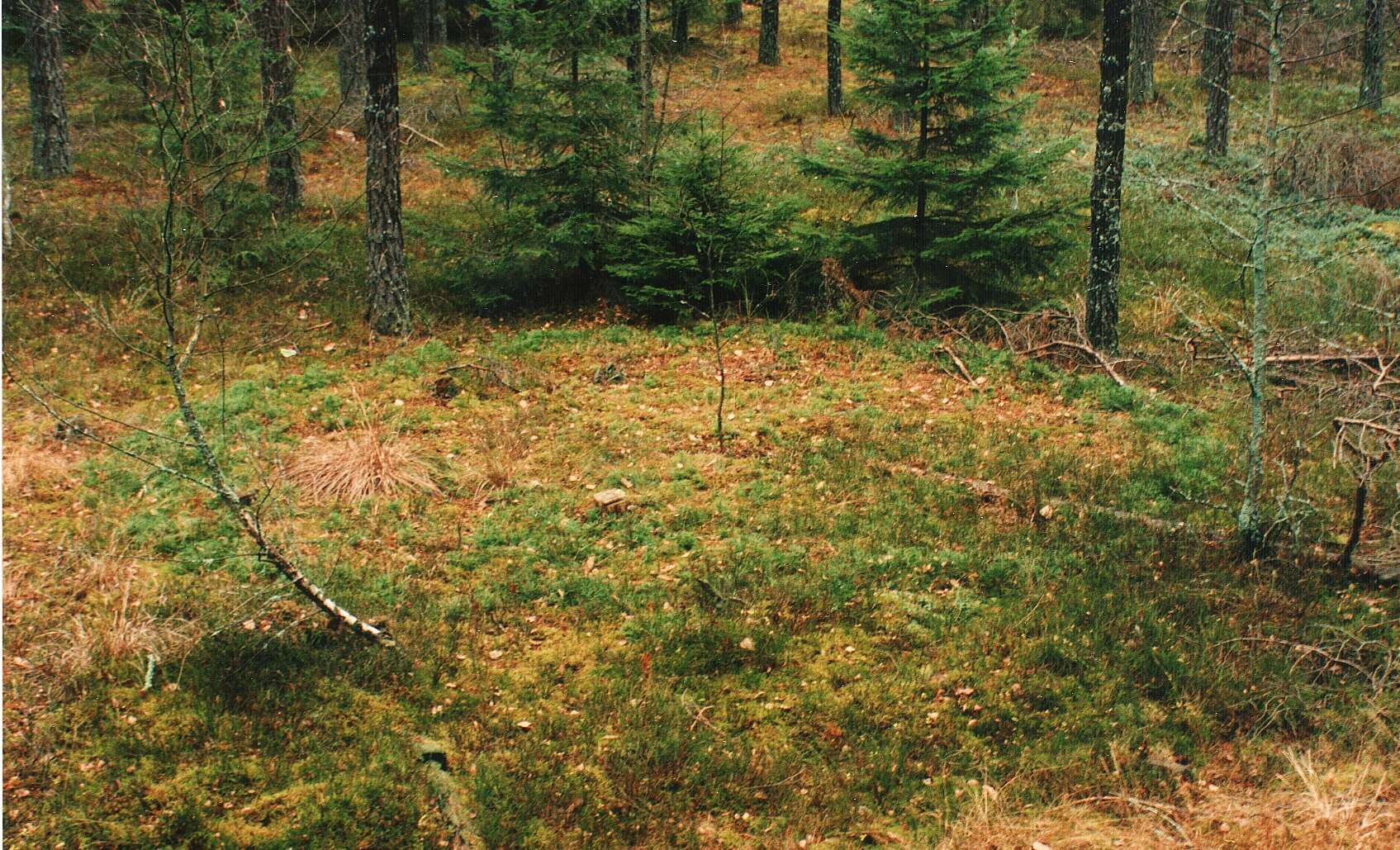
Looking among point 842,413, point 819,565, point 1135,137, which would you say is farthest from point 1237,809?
point 1135,137

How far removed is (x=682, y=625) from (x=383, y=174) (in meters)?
8.19

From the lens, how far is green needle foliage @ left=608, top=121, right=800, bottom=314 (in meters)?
12.6

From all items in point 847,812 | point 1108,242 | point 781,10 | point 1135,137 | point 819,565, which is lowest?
point 847,812

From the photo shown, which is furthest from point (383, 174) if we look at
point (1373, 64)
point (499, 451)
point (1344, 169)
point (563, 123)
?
point (1373, 64)

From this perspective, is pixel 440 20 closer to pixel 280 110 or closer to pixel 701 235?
pixel 280 110

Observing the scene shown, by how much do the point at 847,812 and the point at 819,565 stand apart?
248cm

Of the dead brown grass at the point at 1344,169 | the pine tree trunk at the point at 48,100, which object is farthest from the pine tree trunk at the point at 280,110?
the dead brown grass at the point at 1344,169

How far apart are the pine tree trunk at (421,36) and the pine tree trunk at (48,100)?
11954mm

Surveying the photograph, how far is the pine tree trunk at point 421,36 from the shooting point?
27719 mm

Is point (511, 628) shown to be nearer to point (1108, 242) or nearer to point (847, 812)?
point (847, 812)

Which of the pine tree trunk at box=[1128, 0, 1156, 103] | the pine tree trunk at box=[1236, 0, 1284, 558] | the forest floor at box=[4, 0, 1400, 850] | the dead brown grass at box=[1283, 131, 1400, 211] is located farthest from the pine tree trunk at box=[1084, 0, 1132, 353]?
the pine tree trunk at box=[1128, 0, 1156, 103]

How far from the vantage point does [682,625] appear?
21.9 feet

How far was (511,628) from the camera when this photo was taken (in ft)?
21.8

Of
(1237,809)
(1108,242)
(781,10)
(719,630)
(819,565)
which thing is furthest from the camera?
(781,10)
